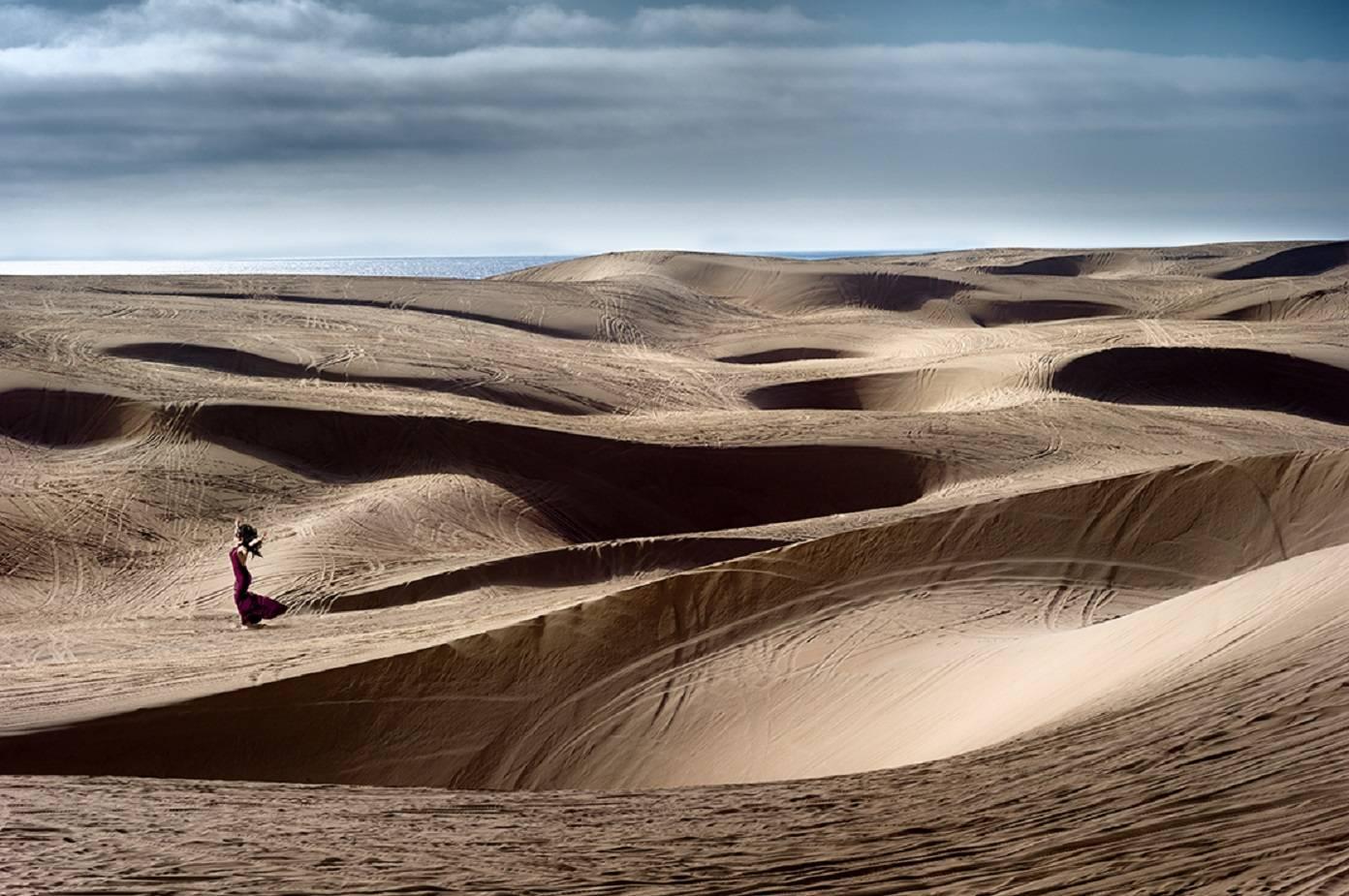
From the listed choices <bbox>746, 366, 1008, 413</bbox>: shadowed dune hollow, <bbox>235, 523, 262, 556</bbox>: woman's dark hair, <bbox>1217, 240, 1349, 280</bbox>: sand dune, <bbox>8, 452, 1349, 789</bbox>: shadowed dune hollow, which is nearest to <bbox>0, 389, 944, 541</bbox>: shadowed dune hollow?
<bbox>235, 523, 262, 556</bbox>: woman's dark hair

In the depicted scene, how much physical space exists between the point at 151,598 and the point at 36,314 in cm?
1581

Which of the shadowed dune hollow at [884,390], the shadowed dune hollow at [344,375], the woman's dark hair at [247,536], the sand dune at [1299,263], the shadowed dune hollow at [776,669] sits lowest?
the shadowed dune hollow at [776,669]

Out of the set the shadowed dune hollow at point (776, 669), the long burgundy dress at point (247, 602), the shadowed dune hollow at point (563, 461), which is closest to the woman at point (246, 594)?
the long burgundy dress at point (247, 602)

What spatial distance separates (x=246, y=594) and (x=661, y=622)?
4.14 metres

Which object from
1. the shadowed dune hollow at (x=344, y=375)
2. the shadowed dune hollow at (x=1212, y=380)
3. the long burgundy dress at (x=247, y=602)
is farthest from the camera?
the shadowed dune hollow at (x=1212, y=380)

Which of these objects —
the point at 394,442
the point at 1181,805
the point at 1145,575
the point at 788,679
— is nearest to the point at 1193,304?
the point at 394,442

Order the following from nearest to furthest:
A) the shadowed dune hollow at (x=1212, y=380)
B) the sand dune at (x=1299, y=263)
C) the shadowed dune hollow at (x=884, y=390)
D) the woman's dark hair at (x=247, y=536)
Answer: the woman's dark hair at (x=247, y=536), the shadowed dune hollow at (x=884, y=390), the shadowed dune hollow at (x=1212, y=380), the sand dune at (x=1299, y=263)

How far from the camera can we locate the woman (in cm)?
1138

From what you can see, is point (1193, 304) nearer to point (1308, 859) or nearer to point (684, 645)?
point (684, 645)

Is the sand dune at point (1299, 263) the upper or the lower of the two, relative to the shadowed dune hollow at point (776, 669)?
upper

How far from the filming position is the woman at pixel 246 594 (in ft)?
37.3

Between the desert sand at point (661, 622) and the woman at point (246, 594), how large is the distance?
7.9 inches

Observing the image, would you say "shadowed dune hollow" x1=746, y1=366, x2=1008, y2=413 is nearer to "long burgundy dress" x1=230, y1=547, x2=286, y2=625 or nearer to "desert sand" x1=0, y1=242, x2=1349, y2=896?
"desert sand" x1=0, y1=242, x2=1349, y2=896

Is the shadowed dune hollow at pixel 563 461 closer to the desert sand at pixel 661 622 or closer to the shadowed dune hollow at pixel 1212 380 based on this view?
the desert sand at pixel 661 622
